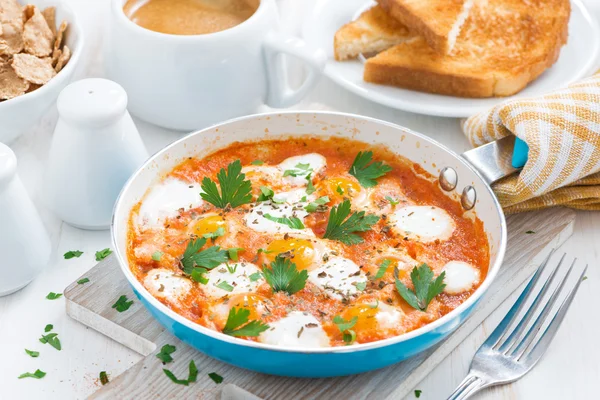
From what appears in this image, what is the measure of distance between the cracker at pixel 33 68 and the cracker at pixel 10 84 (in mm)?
26

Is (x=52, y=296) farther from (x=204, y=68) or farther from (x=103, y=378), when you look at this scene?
(x=204, y=68)

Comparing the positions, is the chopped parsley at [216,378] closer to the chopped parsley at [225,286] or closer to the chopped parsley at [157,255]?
the chopped parsley at [225,286]

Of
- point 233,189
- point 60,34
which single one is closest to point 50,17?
Answer: point 60,34

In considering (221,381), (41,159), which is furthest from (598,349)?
(41,159)

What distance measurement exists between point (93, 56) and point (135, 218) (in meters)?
1.52

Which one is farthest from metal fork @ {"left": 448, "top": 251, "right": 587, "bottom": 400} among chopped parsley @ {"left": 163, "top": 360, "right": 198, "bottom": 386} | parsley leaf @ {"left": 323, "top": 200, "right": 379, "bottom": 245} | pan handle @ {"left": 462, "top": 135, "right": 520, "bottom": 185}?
chopped parsley @ {"left": 163, "top": 360, "right": 198, "bottom": 386}

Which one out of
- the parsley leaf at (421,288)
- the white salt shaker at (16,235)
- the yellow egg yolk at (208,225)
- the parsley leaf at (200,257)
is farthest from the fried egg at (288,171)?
the white salt shaker at (16,235)

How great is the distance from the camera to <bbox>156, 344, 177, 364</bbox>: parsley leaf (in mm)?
2359

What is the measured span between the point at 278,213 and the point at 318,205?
14 cm

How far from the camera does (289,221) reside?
2639 mm

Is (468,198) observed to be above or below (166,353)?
above

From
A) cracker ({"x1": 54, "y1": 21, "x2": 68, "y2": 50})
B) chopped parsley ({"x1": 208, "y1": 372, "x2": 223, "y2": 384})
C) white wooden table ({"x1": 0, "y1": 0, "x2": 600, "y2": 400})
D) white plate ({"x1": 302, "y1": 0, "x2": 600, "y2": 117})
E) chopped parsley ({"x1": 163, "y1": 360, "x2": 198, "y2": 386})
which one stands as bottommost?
white wooden table ({"x1": 0, "y1": 0, "x2": 600, "y2": 400})

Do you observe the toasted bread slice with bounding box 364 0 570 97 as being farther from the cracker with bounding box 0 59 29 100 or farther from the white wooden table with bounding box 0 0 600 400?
the cracker with bounding box 0 59 29 100

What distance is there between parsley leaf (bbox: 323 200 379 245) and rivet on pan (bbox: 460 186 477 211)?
1.11 ft
